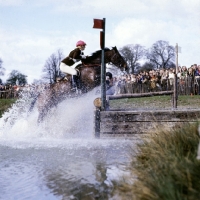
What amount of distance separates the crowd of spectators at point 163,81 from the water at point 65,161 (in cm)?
716

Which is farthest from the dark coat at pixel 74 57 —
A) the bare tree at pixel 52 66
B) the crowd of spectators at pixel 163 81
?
the bare tree at pixel 52 66

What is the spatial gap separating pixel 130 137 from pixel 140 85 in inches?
545

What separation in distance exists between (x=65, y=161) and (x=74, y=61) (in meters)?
5.64

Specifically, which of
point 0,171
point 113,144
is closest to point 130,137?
point 113,144

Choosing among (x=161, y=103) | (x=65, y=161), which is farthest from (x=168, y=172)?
(x=161, y=103)

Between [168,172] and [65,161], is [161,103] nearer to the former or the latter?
[65,161]

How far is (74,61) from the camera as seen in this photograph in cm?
1237

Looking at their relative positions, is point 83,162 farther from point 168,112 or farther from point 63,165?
point 168,112

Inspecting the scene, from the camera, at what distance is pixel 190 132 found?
17.1 feet

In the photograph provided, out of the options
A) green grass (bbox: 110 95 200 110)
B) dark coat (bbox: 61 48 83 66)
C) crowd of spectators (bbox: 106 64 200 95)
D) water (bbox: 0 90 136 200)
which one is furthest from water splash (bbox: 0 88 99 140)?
crowd of spectators (bbox: 106 64 200 95)

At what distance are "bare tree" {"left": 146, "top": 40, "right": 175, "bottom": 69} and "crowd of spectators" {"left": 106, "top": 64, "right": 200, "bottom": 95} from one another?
1740 inches

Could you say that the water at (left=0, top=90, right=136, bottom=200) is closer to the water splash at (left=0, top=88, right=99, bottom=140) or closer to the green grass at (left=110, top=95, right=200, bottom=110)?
the water splash at (left=0, top=88, right=99, bottom=140)

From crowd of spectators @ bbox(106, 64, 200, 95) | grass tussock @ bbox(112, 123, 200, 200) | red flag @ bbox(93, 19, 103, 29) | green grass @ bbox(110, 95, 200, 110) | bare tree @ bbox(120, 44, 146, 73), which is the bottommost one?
green grass @ bbox(110, 95, 200, 110)

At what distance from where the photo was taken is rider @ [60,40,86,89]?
12.2 metres
